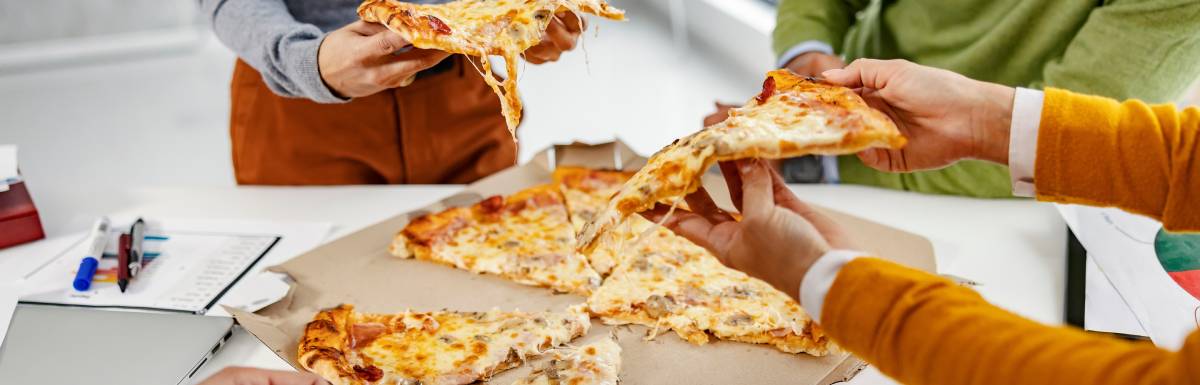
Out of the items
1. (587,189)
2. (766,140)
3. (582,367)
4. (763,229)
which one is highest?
(766,140)

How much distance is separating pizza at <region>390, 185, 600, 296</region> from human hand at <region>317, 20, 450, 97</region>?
1.32ft

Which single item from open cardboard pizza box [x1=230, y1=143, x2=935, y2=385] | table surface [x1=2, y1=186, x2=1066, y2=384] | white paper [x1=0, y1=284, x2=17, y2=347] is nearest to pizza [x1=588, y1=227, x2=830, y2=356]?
open cardboard pizza box [x1=230, y1=143, x2=935, y2=385]

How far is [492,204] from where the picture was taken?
7.29 ft

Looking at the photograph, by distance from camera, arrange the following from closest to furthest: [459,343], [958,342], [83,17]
→ [958,342]
[459,343]
[83,17]

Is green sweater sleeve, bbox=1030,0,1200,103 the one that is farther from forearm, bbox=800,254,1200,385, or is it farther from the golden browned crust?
the golden browned crust

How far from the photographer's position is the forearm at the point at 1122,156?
3.99ft

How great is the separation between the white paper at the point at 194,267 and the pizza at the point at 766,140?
0.89 metres

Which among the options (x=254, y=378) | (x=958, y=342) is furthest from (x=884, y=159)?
(x=254, y=378)

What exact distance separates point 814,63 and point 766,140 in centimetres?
110

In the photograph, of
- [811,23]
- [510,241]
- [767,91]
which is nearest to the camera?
[767,91]

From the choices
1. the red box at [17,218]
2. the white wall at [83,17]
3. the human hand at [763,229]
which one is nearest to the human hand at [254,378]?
the human hand at [763,229]

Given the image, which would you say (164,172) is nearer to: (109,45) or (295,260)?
(109,45)

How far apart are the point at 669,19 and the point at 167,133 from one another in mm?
3885

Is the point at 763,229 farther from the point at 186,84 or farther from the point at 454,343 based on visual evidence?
the point at 186,84
